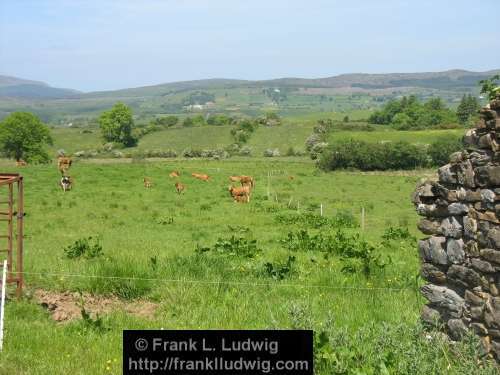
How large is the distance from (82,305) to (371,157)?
2336 inches

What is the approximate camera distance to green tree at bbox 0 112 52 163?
3223 inches

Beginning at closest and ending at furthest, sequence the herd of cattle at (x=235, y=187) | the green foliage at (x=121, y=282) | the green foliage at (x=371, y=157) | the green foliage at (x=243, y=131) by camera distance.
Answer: the green foliage at (x=121, y=282)
the herd of cattle at (x=235, y=187)
the green foliage at (x=371, y=157)
the green foliage at (x=243, y=131)

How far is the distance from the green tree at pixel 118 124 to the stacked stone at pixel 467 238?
112684 millimetres

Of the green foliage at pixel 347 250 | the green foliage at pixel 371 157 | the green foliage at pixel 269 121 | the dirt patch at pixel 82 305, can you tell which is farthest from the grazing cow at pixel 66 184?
the green foliage at pixel 269 121

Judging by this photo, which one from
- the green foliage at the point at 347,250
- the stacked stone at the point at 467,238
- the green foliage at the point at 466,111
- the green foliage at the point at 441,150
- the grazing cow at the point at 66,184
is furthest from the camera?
the green foliage at the point at 466,111

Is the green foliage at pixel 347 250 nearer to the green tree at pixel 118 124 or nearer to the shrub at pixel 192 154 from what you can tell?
the shrub at pixel 192 154

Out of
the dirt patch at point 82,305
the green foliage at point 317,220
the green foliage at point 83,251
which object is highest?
the dirt patch at point 82,305

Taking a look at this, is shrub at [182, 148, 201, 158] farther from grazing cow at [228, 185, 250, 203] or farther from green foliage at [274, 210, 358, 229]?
green foliage at [274, 210, 358, 229]

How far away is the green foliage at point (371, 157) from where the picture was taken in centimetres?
6688

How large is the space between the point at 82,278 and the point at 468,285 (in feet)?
24.2

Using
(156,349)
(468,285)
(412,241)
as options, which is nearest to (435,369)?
(468,285)

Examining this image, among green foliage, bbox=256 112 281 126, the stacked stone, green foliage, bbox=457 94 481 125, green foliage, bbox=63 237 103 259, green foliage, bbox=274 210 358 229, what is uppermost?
green foliage, bbox=457 94 481 125

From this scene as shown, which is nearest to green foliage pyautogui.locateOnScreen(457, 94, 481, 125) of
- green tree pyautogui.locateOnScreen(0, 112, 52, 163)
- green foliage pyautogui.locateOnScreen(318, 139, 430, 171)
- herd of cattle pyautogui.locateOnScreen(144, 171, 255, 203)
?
green foliage pyautogui.locateOnScreen(318, 139, 430, 171)

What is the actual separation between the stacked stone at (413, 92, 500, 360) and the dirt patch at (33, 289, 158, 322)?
486 cm
